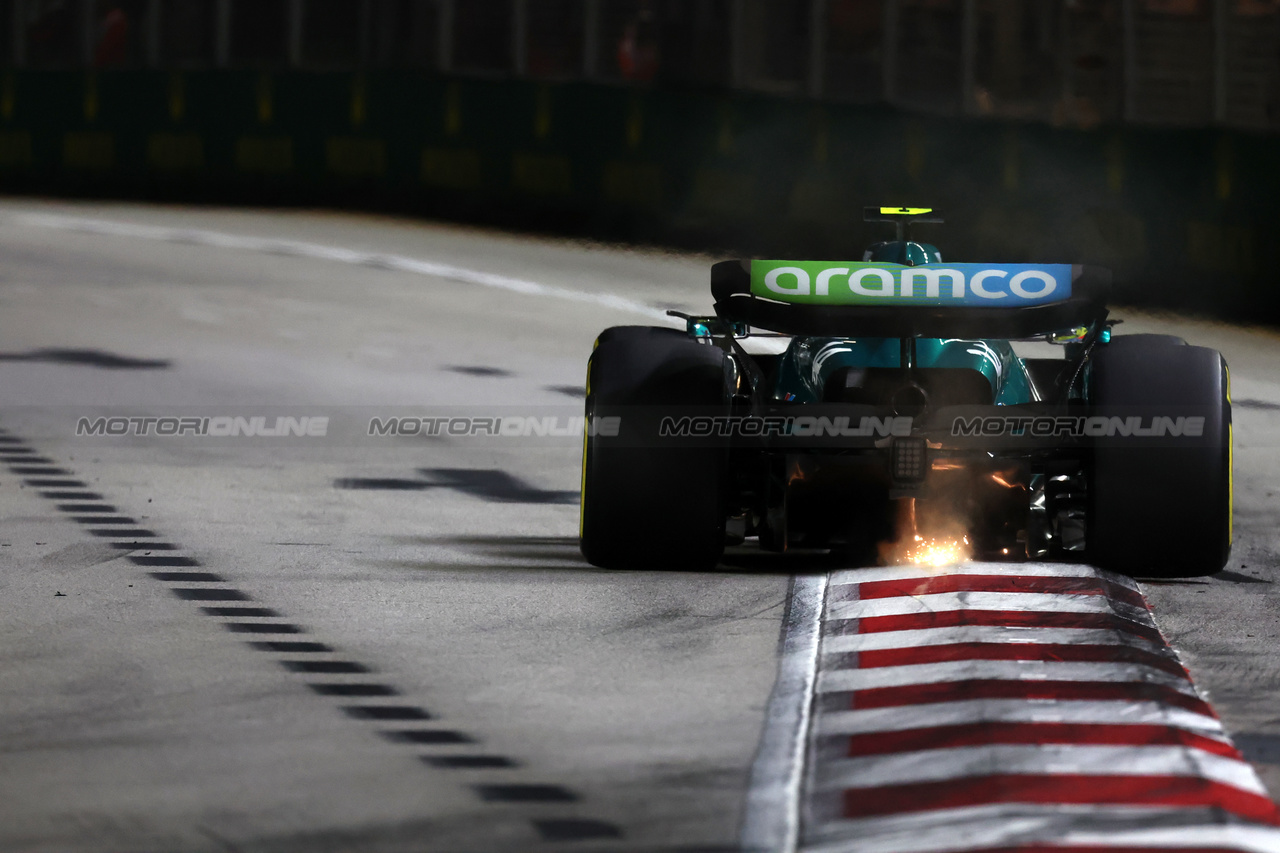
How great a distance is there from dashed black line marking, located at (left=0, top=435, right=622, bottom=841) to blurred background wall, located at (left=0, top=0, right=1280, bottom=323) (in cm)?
818

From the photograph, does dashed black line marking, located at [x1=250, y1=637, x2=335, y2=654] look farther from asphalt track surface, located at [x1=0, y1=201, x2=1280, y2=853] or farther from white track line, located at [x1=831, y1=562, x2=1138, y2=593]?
white track line, located at [x1=831, y1=562, x2=1138, y2=593]

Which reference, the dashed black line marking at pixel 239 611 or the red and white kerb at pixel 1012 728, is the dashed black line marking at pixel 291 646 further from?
the red and white kerb at pixel 1012 728

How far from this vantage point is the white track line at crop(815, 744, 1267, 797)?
5.18 m

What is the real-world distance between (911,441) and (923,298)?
0.54 metres

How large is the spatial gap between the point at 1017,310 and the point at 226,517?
3526mm

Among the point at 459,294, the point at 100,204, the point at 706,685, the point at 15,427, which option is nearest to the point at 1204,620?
the point at 706,685

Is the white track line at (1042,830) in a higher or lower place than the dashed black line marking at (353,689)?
higher

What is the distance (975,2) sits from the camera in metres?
20.9

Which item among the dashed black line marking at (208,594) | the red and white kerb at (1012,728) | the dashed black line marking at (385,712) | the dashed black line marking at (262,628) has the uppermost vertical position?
the red and white kerb at (1012,728)

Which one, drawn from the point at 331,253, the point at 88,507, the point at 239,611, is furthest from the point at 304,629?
the point at 331,253

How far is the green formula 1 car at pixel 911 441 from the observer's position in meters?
7.43

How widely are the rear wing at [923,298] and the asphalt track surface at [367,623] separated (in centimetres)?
90
